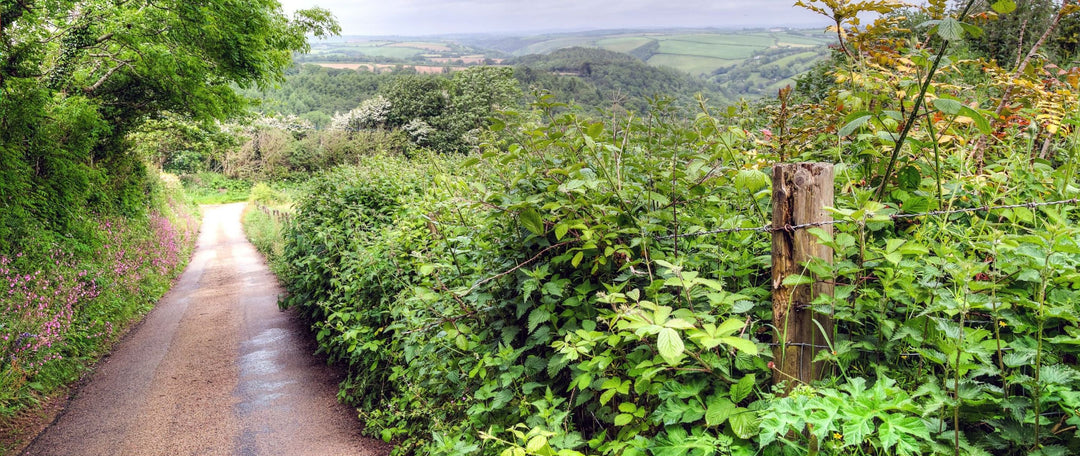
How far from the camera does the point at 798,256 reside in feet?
6.15

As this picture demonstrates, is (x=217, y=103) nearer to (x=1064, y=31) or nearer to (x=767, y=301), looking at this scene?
(x=767, y=301)

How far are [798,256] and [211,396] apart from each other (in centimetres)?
613

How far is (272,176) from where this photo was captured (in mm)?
34000

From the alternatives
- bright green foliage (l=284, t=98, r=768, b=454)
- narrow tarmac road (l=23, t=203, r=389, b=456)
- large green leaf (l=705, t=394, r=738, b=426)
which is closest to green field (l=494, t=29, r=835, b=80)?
narrow tarmac road (l=23, t=203, r=389, b=456)

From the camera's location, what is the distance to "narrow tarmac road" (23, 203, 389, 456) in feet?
15.4

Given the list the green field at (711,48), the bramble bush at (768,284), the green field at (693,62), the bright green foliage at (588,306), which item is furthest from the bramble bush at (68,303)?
the green field at (693,62)

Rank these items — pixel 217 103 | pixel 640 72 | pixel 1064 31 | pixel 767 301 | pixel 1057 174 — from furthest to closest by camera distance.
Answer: pixel 640 72 → pixel 1064 31 → pixel 217 103 → pixel 767 301 → pixel 1057 174

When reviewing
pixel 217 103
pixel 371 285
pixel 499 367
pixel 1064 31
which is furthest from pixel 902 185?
pixel 1064 31

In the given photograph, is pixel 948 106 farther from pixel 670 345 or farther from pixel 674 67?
pixel 674 67

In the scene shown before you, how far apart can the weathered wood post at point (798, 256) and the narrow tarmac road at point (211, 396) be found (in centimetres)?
361

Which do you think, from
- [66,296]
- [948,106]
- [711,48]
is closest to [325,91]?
[66,296]

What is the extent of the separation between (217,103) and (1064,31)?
17437 millimetres

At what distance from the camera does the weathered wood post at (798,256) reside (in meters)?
1.84

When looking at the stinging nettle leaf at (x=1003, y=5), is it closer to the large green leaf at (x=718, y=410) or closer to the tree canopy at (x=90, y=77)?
the large green leaf at (x=718, y=410)
